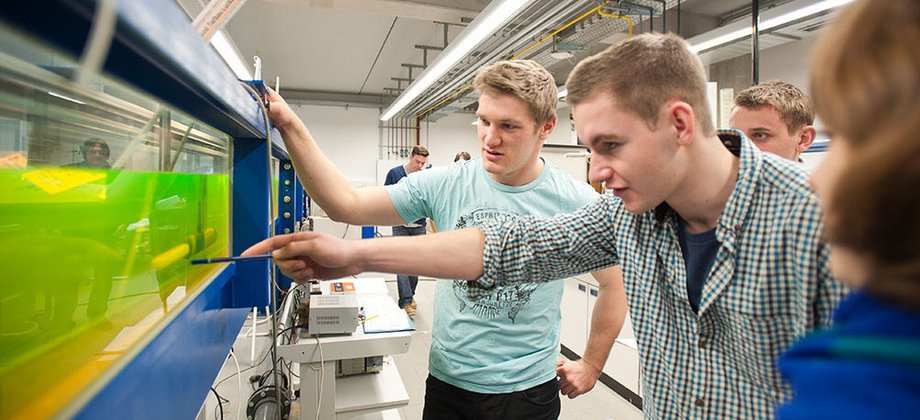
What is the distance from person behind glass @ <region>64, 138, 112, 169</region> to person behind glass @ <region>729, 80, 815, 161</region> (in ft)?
5.94

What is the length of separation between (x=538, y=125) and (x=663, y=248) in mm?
544

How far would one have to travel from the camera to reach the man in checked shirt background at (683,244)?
0.67 meters

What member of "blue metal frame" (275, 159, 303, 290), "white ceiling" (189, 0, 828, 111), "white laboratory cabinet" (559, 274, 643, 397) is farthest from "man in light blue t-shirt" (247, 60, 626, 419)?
"white laboratory cabinet" (559, 274, 643, 397)

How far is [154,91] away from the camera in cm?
59

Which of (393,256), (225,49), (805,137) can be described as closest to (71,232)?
(393,256)

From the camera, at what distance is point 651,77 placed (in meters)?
0.77

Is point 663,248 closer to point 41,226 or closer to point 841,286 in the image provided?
point 841,286

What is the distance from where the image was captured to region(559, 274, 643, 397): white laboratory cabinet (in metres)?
2.75

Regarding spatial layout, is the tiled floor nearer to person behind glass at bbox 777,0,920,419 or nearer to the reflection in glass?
the reflection in glass

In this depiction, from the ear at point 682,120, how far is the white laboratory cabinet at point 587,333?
6.40 feet

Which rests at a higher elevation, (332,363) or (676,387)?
(676,387)

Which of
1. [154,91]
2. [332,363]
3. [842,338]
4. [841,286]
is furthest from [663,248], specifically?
[332,363]

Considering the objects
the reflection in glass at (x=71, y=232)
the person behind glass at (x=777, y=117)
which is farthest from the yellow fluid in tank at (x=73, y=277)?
the person behind glass at (x=777, y=117)

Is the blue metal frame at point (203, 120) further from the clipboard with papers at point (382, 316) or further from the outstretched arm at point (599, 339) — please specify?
the outstretched arm at point (599, 339)
